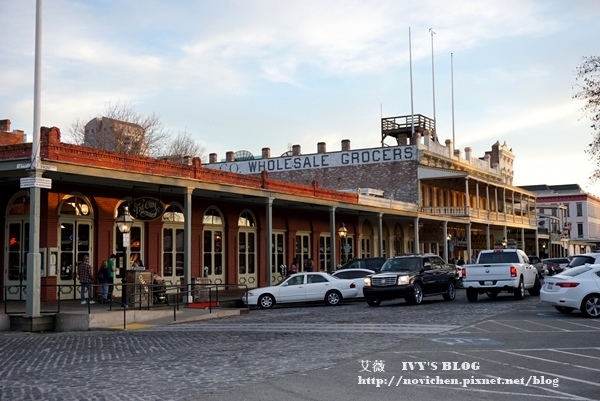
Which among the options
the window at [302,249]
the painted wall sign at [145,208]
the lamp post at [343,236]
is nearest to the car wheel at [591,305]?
the painted wall sign at [145,208]

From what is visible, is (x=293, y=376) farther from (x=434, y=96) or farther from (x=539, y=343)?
(x=434, y=96)

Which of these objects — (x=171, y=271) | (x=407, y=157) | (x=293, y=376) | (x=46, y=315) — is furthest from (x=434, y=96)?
(x=293, y=376)

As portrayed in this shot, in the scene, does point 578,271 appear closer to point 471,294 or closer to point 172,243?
point 471,294

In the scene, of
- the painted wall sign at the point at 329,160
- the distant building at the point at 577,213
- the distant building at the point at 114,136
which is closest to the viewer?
the painted wall sign at the point at 329,160

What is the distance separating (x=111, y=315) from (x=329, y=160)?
39.1m

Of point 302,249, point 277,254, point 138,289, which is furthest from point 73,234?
point 302,249

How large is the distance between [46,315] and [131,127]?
42.1 m

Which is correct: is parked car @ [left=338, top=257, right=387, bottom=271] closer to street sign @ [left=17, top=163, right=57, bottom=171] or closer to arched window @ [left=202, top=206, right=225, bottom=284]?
arched window @ [left=202, top=206, right=225, bottom=284]

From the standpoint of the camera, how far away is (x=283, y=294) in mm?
26953

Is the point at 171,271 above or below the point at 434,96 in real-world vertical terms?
A: below

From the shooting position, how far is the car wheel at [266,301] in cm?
2673

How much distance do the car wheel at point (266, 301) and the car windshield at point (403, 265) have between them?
14.5 feet

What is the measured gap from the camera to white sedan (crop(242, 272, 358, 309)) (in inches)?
1053

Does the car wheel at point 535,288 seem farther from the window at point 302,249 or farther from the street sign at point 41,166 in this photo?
the street sign at point 41,166
